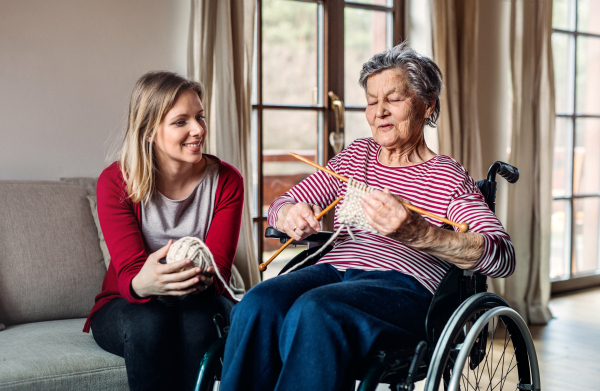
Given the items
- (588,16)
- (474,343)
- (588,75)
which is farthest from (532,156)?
(474,343)

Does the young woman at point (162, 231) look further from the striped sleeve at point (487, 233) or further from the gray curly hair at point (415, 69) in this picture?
the striped sleeve at point (487, 233)

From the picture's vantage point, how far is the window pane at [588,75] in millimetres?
4055

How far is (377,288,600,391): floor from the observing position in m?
2.47

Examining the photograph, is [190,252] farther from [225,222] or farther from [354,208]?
[354,208]

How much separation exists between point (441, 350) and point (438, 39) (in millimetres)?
2281

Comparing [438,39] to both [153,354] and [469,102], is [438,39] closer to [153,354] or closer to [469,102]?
[469,102]

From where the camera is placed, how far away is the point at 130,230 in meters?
1.57

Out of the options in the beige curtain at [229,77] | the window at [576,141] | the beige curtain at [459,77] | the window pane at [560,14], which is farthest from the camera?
the window at [576,141]

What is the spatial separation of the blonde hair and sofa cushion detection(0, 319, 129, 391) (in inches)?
16.8

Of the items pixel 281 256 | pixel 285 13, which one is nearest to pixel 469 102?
pixel 285 13

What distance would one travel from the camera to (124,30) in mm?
2381

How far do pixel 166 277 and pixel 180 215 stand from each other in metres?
0.33

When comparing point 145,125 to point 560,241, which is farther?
point 560,241

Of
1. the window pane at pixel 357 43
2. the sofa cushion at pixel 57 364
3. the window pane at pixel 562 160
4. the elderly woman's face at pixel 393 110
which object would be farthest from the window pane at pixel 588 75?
the sofa cushion at pixel 57 364
